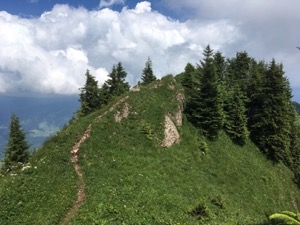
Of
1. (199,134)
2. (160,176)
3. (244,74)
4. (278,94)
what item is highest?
(244,74)

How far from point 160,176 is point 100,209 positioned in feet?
37.9

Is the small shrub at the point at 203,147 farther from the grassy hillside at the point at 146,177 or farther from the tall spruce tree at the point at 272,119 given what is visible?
the tall spruce tree at the point at 272,119

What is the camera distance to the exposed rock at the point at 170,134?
52397 mm

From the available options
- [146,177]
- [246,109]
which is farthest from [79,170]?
[246,109]

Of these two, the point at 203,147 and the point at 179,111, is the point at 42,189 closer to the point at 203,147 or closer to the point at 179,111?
the point at 203,147

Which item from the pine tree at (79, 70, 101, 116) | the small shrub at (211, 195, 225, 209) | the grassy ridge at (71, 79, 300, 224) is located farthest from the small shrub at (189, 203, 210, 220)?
the pine tree at (79, 70, 101, 116)

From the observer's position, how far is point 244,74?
88.4 meters

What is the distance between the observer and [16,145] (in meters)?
74.6

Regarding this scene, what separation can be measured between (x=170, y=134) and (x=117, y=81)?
3338 cm

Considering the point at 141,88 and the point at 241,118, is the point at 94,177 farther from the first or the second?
the point at 241,118

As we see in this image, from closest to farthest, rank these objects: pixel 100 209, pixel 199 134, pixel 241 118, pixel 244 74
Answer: pixel 100 209 → pixel 199 134 → pixel 241 118 → pixel 244 74

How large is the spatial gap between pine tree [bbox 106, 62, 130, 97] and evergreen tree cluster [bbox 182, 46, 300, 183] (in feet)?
61.0

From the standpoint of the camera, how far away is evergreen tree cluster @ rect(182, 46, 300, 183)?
194 feet

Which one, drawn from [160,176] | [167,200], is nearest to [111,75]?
[160,176]
